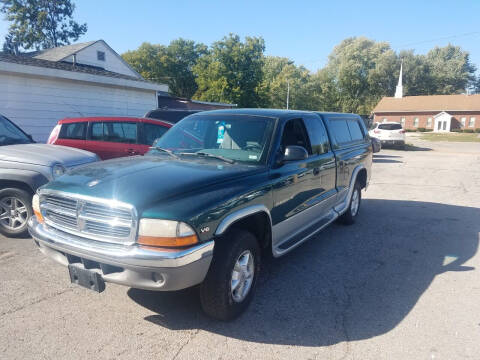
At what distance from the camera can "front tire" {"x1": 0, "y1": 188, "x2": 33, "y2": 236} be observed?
4.90 metres

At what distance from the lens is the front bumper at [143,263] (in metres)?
2.52

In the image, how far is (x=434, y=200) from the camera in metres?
8.23

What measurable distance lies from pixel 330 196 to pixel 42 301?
373 centimetres

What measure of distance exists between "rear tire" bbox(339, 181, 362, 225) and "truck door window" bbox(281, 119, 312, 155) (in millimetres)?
1880

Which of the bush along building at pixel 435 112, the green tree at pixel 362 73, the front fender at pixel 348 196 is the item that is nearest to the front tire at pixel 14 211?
the front fender at pixel 348 196

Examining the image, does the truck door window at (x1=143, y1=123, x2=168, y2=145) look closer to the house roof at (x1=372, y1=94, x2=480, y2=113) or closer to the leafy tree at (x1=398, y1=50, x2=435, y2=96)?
the house roof at (x1=372, y1=94, x2=480, y2=113)

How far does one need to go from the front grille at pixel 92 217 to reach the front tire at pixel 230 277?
74cm

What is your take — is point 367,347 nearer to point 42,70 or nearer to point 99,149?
point 99,149

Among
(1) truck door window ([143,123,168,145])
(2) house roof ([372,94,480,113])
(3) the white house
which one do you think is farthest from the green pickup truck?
(2) house roof ([372,94,480,113])

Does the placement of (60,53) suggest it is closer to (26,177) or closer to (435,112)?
(26,177)

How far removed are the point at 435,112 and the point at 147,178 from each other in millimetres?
61133

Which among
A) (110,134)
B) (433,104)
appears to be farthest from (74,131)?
(433,104)

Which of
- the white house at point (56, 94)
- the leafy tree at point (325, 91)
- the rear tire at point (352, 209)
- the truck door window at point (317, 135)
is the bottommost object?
the rear tire at point (352, 209)

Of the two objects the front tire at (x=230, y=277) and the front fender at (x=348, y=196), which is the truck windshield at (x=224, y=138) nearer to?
the front tire at (x=230, y=277)
